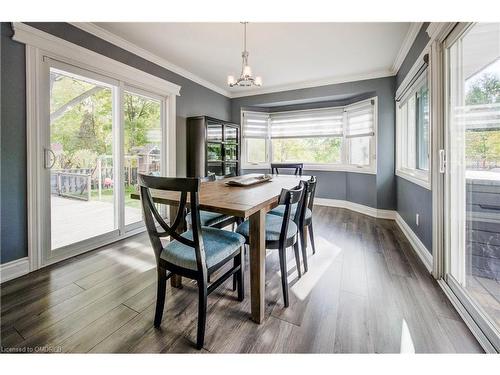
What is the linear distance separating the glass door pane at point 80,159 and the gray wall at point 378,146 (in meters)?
2.96

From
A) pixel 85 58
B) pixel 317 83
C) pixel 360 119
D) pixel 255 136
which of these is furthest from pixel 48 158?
pixel 360 119

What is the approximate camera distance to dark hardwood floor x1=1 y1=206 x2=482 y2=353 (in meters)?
1.25

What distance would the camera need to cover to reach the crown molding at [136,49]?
2381 mm

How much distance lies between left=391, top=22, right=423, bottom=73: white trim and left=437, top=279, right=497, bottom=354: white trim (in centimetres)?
245

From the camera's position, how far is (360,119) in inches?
168

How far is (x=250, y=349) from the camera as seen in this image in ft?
3.96

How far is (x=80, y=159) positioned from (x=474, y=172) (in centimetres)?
355

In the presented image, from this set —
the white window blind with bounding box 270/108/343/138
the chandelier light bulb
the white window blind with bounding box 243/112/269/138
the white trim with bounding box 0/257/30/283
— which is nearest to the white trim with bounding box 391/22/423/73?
the white window blind with bounding box 270/108/343/138

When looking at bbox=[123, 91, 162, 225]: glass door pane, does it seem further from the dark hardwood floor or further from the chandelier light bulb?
the chandelier light bulb

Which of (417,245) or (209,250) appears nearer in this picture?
(209,250)

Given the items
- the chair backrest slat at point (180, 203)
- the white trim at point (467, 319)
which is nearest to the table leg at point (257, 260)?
the chair backrest slat at point (180, 203)

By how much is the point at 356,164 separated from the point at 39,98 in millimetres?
4669

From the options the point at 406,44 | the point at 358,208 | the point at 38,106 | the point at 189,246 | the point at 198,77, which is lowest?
the point at 358,208

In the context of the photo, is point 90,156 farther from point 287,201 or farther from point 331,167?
point 331,167
